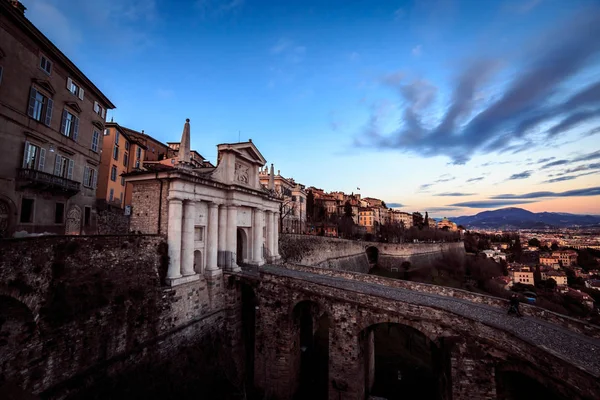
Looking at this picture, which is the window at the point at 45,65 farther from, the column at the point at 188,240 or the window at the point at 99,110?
the column at the point at 188,240

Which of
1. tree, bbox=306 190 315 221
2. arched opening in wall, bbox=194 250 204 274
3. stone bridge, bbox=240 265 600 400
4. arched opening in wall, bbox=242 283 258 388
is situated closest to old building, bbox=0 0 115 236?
arched opening in wall, bbox=194 250 204 274

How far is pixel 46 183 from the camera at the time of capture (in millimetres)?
15945

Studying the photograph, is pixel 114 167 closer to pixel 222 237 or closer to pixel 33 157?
pixel 33 157

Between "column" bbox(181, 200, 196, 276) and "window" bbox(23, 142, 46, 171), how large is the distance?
9.22 meters

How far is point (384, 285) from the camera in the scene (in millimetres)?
18281

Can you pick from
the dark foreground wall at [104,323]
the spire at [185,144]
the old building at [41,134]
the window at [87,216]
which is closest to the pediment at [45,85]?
the old building at [41,134]

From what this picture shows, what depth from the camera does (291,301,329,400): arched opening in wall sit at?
1559cm

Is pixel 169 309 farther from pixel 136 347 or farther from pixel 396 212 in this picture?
pixel 396 212

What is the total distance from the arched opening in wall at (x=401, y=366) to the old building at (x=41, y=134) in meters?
19.6

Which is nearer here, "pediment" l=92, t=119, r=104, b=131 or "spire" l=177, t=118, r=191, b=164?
"spire" l=177, t=118, r=191, b=164

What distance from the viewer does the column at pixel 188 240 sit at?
14875 mm

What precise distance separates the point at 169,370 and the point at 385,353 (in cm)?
1442

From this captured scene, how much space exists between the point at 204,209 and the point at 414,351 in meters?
18.4

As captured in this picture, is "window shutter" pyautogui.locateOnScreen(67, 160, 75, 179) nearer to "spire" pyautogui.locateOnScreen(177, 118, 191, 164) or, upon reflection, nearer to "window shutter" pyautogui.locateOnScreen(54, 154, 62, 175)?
"window shutter" pyautogui.locateOnScreen(54, 154, 62, 175)
